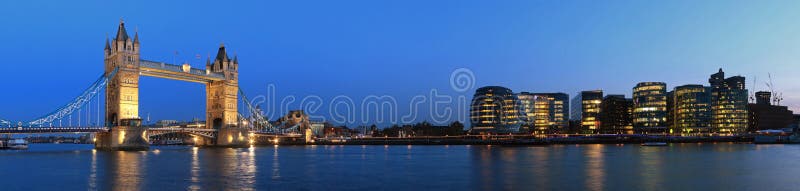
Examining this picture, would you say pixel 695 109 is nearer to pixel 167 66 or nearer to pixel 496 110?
pixel 496 110

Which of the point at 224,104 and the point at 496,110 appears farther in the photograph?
the point at 496,110

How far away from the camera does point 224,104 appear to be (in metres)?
104

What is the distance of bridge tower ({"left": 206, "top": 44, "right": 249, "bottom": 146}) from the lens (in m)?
104

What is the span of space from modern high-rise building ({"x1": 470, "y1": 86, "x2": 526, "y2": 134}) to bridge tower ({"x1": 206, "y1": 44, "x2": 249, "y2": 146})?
290ft

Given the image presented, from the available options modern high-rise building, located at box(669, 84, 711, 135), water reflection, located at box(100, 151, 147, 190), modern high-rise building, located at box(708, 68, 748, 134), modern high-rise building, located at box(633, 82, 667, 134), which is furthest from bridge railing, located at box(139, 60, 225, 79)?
modern high-rise building, located at box(708, 68, 748, 134)

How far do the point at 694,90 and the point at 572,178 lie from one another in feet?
523

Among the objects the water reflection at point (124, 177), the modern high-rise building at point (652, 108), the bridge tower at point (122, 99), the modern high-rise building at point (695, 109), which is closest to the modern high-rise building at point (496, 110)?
the modern high-rise building at point (652, 108)

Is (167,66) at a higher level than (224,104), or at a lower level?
higher

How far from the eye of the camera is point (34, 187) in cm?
3117

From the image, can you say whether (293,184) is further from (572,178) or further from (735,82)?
(735,82)

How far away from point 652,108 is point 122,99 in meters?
143

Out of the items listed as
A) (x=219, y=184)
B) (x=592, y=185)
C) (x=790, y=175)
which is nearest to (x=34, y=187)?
(x=219, y=184)

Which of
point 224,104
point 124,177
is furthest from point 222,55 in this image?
point 124,177

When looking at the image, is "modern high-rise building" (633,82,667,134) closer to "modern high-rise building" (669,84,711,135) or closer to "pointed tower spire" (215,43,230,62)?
"modern high-rise building" (669,84,711,135)
